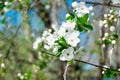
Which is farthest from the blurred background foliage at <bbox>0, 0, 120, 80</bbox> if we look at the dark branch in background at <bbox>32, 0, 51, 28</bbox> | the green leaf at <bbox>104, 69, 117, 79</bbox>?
the green leaf at <bbox>104, 69, 117, 79</bbox>

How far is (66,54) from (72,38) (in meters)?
0.11

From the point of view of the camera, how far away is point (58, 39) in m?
2.35

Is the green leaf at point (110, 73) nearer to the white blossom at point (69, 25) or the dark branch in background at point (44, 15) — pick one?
the white blossom at point (69, 25)

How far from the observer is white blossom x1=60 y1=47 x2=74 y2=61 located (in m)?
2.27

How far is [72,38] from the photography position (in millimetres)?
2230

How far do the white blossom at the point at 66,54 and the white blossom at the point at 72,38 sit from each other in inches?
1.7

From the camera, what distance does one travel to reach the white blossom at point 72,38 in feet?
7.27

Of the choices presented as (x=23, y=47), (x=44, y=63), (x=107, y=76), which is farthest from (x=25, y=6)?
(x=23, y=47)

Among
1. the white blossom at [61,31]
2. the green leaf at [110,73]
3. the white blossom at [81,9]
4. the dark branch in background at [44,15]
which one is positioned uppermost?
the dark branch in background at [44,15]

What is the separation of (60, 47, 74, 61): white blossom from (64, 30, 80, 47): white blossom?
44 millimetres

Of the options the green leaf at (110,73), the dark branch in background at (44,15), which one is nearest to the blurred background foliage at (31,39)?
the dark branch in background at (44,15)

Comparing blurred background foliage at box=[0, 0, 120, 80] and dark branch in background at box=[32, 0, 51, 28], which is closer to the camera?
blurred background foliage at box=[0, 0, 120, 80]

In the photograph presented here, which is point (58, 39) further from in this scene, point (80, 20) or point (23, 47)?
point (23, 47)

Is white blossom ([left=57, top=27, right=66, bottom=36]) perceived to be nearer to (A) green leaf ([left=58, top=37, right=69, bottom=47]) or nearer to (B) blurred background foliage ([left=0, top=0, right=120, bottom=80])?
(A) green leaf ([left=58, top=37, right=69, bottom=47])
